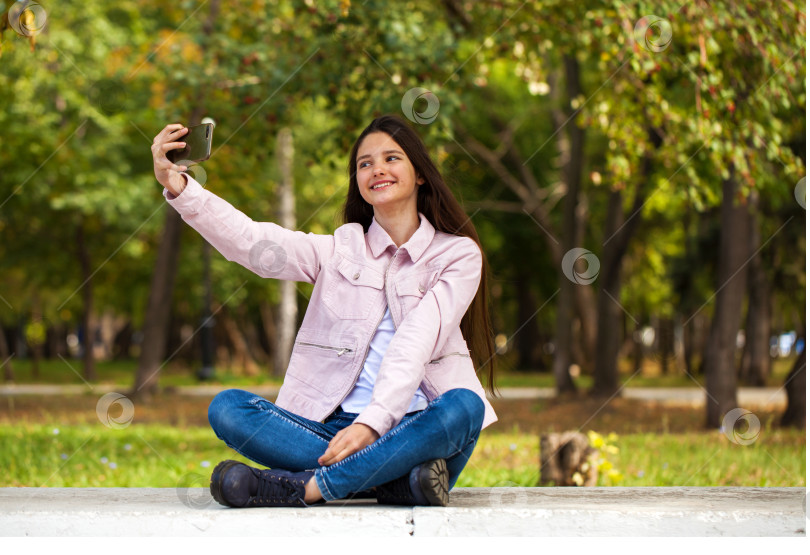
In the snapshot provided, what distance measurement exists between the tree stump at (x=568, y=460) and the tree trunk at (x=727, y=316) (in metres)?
5.32

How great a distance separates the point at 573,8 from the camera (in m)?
8.23

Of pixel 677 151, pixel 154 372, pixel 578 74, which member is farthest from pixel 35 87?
pixel 677 151

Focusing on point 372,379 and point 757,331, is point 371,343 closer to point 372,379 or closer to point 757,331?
point 372,379

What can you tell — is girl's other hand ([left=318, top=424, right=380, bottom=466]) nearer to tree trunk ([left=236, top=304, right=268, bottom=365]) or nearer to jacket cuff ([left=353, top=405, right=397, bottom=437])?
jacket cuff ([left=353, top=405, right=397, bottom=437])

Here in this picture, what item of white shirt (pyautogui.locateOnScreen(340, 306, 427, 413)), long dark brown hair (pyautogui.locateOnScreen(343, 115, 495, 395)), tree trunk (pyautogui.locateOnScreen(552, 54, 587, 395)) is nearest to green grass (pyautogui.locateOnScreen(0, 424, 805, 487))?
long dark brown hair (pyautogui.locateOnScreen(343, 115, 495, 395))

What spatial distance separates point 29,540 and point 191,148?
1.36m

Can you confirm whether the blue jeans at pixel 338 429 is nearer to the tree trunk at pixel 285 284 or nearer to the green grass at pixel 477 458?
the green grass at pixel 477 458

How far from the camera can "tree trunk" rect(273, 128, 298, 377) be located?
21.3 metres

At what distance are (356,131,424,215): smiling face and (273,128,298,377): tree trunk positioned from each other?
17.3 meters

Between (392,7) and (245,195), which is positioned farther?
(245,195)

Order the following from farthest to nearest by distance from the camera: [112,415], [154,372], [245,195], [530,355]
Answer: [530,355], [245,195], [154,372], [112,415]

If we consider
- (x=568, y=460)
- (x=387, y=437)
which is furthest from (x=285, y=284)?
(x=387, y=437)

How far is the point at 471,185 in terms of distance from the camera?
17.5m

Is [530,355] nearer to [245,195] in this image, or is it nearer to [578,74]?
[245,195]
